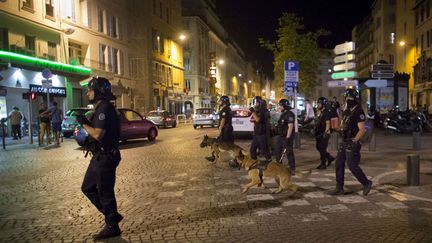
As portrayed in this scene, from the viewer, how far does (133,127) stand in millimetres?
18391

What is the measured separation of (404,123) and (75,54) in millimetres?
23343

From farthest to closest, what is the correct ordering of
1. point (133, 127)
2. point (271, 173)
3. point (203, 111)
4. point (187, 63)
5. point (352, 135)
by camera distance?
point (187, 63) → point (203, 111) → point (133, 127) → point (271, 173) → point (352, 135)

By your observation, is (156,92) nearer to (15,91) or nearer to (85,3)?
(85,3)

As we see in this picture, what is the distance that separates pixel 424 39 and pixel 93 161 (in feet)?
149

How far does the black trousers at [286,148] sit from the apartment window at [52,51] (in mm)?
22546

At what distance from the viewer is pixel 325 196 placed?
293 inches

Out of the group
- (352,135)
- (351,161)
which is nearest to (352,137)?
(352,135)

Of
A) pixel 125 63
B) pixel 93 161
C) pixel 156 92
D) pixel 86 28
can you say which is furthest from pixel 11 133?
pixel 156 92

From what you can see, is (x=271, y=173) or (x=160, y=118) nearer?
(x=271, y=173)

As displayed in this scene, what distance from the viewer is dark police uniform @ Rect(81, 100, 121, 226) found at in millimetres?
5082

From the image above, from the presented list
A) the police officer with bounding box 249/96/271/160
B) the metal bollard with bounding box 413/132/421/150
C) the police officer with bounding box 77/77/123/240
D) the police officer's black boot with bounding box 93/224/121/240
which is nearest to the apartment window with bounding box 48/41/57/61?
the police officer with bounding box 249/96/271/160

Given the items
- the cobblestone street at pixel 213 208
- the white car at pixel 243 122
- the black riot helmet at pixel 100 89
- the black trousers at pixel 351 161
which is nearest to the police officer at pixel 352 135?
the black trousers at pixel 351 161

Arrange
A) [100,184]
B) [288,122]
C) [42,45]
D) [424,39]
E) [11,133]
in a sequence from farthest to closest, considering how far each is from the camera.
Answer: [424,39]
[42,45]
[11,133]
[288,122]
[100,184]

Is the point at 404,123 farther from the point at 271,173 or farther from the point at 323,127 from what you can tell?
the point at 271,173
